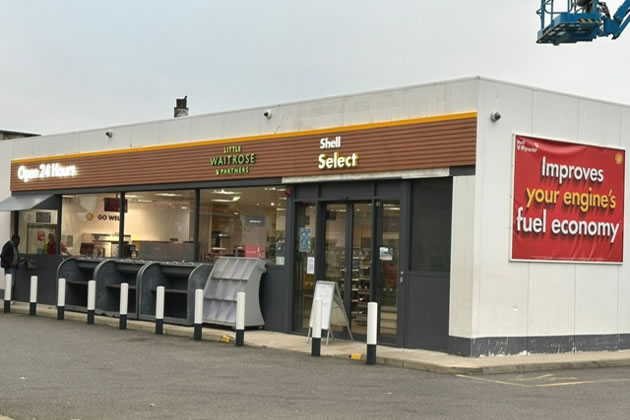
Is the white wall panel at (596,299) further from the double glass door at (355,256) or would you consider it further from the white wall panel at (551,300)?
the double glass door at (355,256)

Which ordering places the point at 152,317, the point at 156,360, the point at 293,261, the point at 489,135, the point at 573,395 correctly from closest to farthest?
the point at 573,395
the point at 156,360
the point at 489,135
the point at 293,261
the point at 152,317

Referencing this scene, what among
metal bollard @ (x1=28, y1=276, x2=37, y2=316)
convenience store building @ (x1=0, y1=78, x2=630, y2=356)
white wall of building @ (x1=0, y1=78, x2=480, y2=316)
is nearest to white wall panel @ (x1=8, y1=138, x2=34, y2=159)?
white wall of building @ (x1=0, y1=78, x2=480, y2=316)

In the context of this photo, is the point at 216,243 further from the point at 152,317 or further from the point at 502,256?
the point at 502,256

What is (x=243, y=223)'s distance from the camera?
66.7 ft

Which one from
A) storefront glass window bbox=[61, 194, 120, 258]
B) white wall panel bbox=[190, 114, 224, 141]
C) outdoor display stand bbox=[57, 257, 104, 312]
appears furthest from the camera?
storefront glass window bbox=[61, 194, 120, 258]

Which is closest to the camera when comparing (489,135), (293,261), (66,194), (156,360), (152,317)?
(156,360)

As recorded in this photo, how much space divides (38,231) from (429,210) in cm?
1434

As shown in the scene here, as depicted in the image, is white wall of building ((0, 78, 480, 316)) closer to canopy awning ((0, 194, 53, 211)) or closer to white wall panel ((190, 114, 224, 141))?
white wall panel ((190, 114, 224, 141))

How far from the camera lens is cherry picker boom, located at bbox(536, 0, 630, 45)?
2311cm

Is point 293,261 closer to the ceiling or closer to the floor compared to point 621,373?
closer to the ceiling

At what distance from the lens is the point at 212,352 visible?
52.4 ft

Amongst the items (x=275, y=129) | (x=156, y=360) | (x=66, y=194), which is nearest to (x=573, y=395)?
(x=156, y=360)

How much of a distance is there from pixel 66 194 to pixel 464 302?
551 inches

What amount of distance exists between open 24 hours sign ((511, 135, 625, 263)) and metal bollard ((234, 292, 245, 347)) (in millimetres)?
4840
